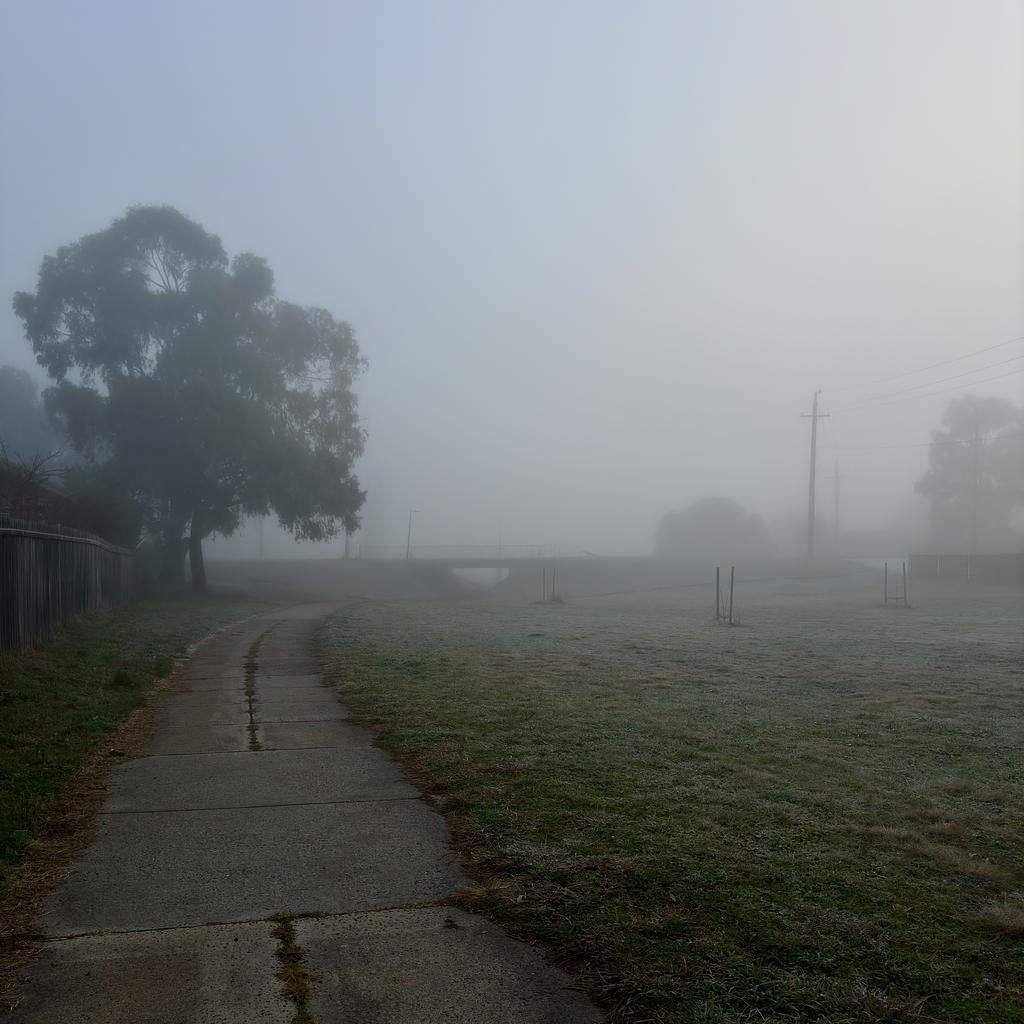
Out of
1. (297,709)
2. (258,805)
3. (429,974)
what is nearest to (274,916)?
(429,974)

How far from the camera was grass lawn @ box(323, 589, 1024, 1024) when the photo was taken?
11.5 ft

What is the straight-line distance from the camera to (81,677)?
1142 cm

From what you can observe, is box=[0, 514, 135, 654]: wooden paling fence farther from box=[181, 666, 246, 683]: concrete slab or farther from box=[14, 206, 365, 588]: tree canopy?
box=[14, 206, 365, 588]: tree canopy

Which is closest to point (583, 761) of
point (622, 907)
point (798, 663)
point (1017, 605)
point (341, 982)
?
point (622, 907)

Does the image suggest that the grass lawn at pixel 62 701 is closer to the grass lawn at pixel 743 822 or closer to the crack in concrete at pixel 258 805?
the crack in concrete at pixel 258 805

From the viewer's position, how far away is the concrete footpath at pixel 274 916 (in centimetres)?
335

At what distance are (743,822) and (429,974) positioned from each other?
249 centimetres

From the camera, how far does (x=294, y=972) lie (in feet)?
11.7

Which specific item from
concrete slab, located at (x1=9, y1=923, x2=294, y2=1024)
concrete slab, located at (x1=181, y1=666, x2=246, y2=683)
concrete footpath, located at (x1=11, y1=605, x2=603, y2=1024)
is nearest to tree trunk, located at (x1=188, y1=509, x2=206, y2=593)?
concrete slab, located at (x1=181, y1=666, x2=246, y2=683)

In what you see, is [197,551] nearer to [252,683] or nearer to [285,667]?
[285,667]

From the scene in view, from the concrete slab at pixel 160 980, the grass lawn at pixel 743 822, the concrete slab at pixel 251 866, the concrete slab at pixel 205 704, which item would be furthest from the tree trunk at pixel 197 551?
the concrete slab at pixel 160 980

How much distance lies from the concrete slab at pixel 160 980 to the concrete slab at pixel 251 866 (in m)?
0.18

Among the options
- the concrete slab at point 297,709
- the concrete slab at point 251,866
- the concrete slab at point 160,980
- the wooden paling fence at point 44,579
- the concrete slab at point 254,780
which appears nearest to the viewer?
the concrete slab at point 160,980

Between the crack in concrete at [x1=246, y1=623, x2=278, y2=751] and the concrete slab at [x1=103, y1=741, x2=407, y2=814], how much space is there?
325 millimetres
